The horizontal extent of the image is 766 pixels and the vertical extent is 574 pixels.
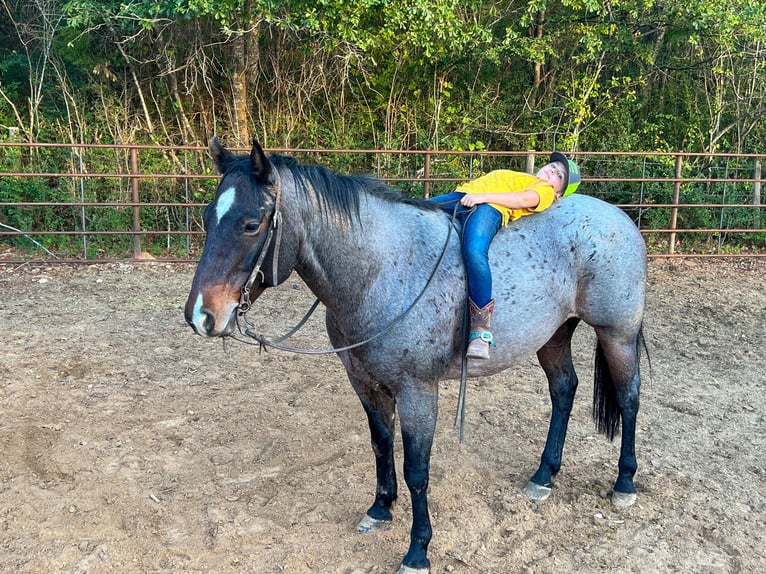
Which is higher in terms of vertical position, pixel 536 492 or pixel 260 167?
pixel 260 167

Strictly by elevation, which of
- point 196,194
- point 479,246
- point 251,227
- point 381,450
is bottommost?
point 381,450

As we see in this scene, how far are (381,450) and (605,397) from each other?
56.7 inches

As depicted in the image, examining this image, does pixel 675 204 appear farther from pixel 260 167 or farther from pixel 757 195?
pixel 260 167

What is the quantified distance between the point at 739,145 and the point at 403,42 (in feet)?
21.7

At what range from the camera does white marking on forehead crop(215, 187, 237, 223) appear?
219 cm

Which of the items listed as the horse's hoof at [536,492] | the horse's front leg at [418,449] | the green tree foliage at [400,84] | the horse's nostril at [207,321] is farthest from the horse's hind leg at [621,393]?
the green tree foliage at [400,84]

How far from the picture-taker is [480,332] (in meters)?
2.68

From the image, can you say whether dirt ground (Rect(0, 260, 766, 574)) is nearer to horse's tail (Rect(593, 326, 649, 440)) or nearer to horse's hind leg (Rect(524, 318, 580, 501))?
horse's hind leg (Rect(524, 318, 580, 501))

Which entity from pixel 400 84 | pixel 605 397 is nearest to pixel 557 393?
pixel 605 397

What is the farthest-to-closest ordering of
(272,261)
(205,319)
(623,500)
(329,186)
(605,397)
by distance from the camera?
(605,397) → (623,500) → (329,186) → (272,261) → (205,319)

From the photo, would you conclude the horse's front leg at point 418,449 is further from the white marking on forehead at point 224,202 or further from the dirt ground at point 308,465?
the white marking on forehead at point 224,202

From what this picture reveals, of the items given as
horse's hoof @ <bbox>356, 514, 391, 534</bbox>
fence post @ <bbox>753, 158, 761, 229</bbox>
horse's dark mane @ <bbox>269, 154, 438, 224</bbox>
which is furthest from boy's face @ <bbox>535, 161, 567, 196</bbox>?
fence post @ <bbox>753, 158, 761, 229</bbox>

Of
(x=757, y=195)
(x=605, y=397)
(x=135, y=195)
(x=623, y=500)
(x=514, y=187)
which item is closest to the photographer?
(x=514, y=187)

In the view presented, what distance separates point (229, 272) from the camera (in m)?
2.20
